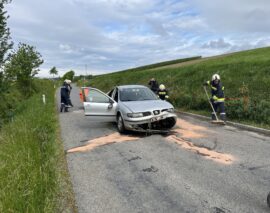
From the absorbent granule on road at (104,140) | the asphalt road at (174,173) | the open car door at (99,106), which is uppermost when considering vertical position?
the open car door at (99,106)

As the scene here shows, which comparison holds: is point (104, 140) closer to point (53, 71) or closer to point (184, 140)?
point (184, 140)

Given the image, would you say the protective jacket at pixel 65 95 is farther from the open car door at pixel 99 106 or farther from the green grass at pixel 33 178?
the green grass at pixel 33 178

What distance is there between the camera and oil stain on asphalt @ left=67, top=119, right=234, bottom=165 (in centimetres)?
664

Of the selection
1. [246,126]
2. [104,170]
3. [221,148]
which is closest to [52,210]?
[104,170]

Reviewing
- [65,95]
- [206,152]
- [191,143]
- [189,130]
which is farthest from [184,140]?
[65,95]

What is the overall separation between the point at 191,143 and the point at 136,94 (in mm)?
3309

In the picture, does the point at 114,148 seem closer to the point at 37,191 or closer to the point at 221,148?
the point at 221,148

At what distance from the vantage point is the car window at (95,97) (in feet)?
34.3

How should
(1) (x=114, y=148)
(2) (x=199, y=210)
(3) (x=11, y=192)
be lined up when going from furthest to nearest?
(1) (x=114, y=148)
(3) (x=11, y=192)
(2) (x=199, y=210)

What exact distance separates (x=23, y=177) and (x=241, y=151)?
4.93 metres

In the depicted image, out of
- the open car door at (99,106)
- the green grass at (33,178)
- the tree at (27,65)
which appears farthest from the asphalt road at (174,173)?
the tree at (27,65)

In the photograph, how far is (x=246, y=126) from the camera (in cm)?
992

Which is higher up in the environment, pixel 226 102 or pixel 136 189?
pixel 226 102

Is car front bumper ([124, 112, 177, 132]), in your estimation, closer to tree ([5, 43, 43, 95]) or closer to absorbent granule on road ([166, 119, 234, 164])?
absorbent granule on road ([166, 119, 234, 164])
